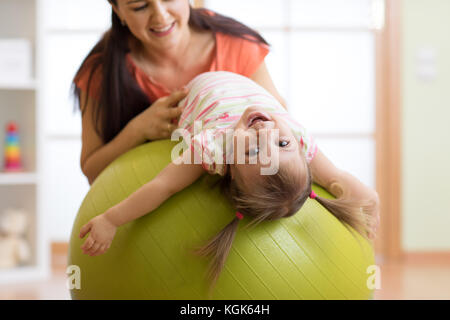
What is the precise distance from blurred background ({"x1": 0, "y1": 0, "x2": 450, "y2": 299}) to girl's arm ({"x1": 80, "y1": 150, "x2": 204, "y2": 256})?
6.38 feet

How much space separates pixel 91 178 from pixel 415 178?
7.55 feet

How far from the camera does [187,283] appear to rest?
3.29 feet

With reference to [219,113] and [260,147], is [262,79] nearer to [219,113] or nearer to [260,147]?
[219,113]

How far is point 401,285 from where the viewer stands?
2680 millimetres

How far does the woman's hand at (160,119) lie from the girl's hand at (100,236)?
32cm

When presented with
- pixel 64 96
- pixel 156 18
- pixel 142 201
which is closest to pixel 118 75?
pixel 156 18

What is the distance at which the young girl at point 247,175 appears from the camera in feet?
3.24

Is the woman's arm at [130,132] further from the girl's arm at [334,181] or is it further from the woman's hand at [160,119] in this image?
the girl's arm at [334,181]

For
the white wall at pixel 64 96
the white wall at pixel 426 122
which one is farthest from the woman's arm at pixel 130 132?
the white wall at pixel 426 122

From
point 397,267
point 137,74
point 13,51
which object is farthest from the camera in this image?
point 397,267

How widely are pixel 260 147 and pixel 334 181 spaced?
0.27m
